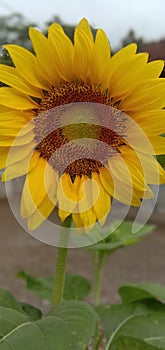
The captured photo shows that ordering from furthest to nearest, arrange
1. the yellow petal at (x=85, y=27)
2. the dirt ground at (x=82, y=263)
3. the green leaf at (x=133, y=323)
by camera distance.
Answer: the dirt ground at (x=82, y=263), the green leaf at (x=133, y=323), the yellow petal at (x=85, y=27)

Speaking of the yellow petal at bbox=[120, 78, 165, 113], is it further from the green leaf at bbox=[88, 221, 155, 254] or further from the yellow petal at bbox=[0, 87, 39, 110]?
the green leaf at bbox=[88, 221, 155, 254]

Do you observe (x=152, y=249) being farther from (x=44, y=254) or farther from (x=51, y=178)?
(x=51, y=178)

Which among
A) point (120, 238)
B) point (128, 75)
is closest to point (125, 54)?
point (128, 75)

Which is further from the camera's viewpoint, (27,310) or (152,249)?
(152,249)

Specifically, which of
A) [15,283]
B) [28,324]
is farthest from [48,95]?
[15,283]

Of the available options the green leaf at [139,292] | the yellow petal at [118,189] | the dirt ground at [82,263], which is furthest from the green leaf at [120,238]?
the dirt ground at [82,263]

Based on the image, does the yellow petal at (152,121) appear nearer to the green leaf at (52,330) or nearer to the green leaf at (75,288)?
the green leaf at (52,330)
